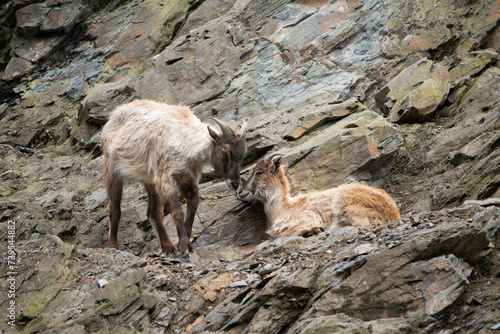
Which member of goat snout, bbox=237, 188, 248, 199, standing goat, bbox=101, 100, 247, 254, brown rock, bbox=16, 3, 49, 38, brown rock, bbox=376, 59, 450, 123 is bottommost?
brown rock, bbox=376, 59, 450, 123

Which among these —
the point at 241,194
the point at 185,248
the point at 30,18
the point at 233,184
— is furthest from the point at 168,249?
the point at 30,18

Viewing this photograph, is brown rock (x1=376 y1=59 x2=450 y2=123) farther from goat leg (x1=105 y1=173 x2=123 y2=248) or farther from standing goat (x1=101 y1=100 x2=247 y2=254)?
goat leg (x1=105 y1=173 x2=123 y2=248)

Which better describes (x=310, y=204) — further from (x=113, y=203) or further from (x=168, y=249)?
(x=113, y=203)

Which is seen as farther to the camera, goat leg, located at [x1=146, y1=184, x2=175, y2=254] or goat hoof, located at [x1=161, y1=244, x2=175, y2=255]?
goat leg, located at [x1=146, y1=184, x2=175, y2=254]

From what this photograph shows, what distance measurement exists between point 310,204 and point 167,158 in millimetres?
2736

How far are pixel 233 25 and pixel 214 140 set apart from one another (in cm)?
662

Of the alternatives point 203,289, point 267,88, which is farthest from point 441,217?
point 267,88

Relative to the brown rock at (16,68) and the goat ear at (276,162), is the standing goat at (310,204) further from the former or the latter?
the brown rock at (16,68)

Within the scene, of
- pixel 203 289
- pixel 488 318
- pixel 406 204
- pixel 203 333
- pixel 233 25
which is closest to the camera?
pixel 488 318

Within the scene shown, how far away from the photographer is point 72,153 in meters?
12.9

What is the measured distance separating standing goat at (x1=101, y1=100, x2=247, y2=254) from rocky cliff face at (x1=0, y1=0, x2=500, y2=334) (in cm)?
79

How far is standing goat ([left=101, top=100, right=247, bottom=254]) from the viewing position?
7.94 m

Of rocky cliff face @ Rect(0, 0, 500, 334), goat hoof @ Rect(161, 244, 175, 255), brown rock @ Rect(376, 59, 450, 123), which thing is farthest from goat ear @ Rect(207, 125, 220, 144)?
brown rock @ Rect(376, 59, 450, 123)

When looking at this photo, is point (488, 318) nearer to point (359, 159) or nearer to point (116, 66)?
point (359, 159)
